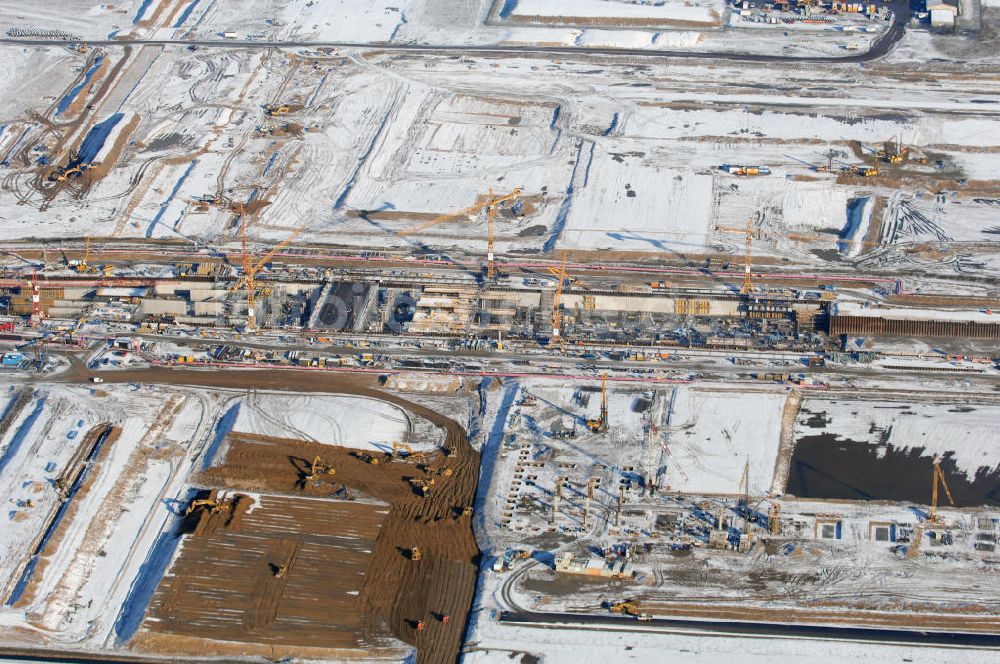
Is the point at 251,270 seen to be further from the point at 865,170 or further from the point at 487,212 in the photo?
the point at 865,170

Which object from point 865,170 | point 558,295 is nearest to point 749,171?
point 865,170

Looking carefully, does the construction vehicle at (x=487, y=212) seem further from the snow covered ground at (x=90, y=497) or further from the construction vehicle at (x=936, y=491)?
the construction vehicle at (x=936, y=491)

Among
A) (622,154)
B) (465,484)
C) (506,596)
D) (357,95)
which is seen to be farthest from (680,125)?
(506,596)

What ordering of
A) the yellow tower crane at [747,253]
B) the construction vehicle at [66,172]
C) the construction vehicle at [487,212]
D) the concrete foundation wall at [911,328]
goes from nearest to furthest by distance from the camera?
1. the concrete foundation wall at [911,328]
2. the yellow tower crane at [747,253]
3. the construction vehicle at [487,212]
4. the construction vehicle at [66,172]

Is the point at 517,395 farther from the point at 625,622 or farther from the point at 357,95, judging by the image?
the point at 357,95

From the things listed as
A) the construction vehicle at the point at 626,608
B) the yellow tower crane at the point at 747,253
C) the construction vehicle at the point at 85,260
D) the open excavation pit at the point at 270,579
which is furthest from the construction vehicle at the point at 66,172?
Answer: the construction vehicle at the point at 626,608

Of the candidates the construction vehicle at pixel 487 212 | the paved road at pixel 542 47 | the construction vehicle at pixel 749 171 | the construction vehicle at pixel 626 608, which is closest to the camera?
the construction vehicle at pixel 626 608

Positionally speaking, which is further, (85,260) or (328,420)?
(85,260)
